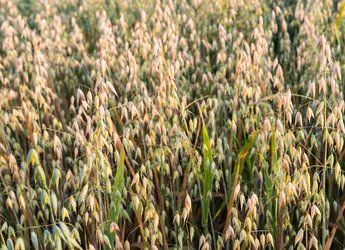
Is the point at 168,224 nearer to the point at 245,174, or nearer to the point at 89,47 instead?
the point at 245,174

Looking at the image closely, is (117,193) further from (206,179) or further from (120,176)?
(206,179)

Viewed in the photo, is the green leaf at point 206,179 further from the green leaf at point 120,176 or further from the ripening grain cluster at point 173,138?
the green leaf at point 120,176

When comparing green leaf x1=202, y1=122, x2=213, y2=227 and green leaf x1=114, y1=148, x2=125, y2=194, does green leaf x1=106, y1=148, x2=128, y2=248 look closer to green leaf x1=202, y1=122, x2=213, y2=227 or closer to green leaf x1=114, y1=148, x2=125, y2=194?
green leaf x1=114, y1=148, x2=125, y2=194

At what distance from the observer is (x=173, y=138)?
314 cm

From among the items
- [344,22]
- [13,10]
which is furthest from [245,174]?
[13,10]

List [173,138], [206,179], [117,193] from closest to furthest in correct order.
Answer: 1. [117,193]
2. [206,179]
3. [173,138]

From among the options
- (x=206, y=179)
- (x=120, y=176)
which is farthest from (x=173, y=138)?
(x=120, y=176)

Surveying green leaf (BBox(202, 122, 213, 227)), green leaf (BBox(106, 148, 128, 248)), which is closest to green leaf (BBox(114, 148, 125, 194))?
green leaf (BBox(106, 148, 128, 248))

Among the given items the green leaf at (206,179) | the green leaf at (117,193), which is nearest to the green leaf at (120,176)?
the green leaf at (117,193)

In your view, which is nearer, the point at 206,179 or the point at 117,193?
the point at 117,193

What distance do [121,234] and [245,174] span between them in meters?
0.78

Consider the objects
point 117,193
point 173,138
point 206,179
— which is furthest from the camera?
point 173,138

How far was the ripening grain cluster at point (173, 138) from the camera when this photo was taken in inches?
109

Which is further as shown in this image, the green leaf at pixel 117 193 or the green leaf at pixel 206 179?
the green leaf at pixel 206 179
